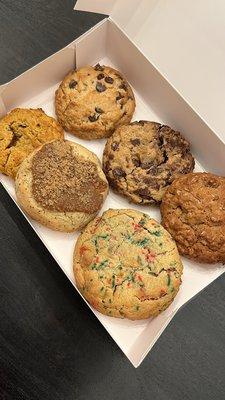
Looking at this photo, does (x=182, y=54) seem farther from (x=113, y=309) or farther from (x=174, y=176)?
(x=113, y=309)

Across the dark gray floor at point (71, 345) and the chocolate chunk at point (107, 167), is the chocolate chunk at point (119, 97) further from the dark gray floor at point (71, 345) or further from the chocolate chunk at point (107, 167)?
the dark gray floor at point (71, 345)

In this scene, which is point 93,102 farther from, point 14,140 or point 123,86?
point 14,140

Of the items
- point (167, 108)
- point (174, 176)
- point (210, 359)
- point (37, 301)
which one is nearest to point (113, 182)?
point (174, 176)

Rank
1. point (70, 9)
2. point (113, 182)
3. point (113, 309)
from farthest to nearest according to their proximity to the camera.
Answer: point (70, 9) < point (113, 182) < point (113, 309)

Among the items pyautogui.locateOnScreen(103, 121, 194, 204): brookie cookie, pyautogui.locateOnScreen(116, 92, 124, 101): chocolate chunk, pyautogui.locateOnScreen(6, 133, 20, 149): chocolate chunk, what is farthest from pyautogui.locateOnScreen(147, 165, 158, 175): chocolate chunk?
pyautogui.locateOnScreen(6, 133, 20, 149): chocolate chunk

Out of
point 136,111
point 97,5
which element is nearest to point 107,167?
point 136,111

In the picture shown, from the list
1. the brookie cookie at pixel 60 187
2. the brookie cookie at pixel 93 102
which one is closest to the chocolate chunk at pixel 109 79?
the brookie cookie at pixel 93 102
